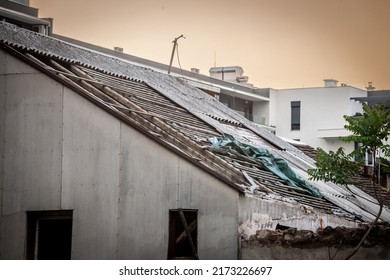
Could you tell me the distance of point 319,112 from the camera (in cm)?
3141

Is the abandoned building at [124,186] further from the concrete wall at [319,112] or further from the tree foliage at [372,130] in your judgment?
Result: the concrete wall at [319,112]

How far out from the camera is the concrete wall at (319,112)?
28703mm

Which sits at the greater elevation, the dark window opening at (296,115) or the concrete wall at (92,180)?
the dark window opening at (296,115)

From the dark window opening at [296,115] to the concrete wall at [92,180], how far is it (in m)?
18.4

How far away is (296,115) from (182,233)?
64.8 ft

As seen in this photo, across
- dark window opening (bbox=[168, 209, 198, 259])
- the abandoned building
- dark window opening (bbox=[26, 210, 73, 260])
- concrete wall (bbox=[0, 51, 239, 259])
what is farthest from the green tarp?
dark window opening (bbox=[26, 210, 73, 260])

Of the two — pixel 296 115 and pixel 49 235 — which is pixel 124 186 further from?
pixel 296 115

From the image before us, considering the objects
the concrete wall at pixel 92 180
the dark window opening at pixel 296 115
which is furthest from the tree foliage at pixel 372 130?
the dark window opening at pixel 296 115

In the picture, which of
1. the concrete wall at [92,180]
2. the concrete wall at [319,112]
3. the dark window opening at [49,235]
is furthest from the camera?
the concrete wall at [319,112]

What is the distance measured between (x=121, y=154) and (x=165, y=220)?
3.76ft

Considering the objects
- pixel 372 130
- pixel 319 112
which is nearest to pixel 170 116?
pixel 372 130

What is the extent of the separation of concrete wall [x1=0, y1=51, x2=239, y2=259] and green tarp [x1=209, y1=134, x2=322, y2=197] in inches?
59.9

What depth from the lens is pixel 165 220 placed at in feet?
44.2

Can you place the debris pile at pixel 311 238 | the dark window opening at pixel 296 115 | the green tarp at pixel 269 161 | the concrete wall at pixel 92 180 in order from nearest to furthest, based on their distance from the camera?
the debris pile at pixel 311 238
the concrete wall at pixel 92 180
the green tarp at pixel 269 161
the dark window opening at pixel 296 115
